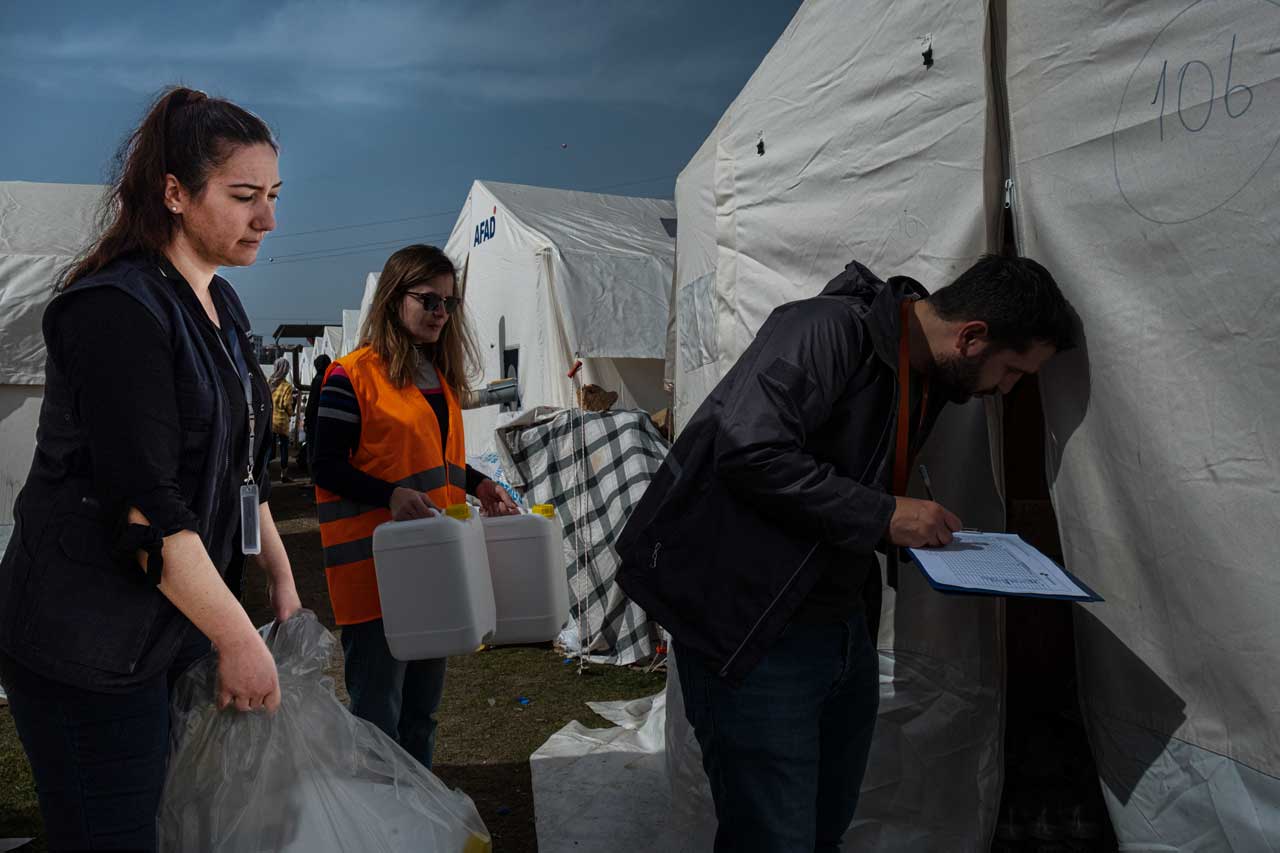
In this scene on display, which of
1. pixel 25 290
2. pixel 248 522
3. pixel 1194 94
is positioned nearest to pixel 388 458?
pixel 248 522

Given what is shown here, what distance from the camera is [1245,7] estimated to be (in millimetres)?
1565

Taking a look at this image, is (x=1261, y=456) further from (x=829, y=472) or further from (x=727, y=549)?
(x=727, y=549)

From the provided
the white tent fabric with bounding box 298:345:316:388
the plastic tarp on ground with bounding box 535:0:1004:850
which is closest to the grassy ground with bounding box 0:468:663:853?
the plastic tarp on ground with bounding box 535:0:1004:850

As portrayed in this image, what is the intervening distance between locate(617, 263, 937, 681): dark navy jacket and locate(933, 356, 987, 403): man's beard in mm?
113

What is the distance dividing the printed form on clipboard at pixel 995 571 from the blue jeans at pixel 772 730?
25 centimetres

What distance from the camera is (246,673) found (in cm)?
136

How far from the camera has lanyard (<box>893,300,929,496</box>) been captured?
1.75 meters

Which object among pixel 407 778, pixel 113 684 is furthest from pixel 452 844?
pixel 113 684

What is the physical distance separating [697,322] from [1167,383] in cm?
186

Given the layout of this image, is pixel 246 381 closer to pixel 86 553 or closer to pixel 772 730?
pixel 86 553

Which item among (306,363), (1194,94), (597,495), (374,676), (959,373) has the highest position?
(306,363)

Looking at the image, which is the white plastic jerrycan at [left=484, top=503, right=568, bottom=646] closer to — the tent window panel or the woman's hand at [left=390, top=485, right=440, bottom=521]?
the woman's hand at [left=390, top=485, right=440, bottom=521]

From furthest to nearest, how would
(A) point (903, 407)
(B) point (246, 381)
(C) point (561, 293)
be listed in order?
(C) point (561, 293) < (A) point (903, 407) < (B) point (246, 381)

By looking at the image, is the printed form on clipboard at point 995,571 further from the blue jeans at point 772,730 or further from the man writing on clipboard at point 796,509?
the blue jeans at point 772,730
